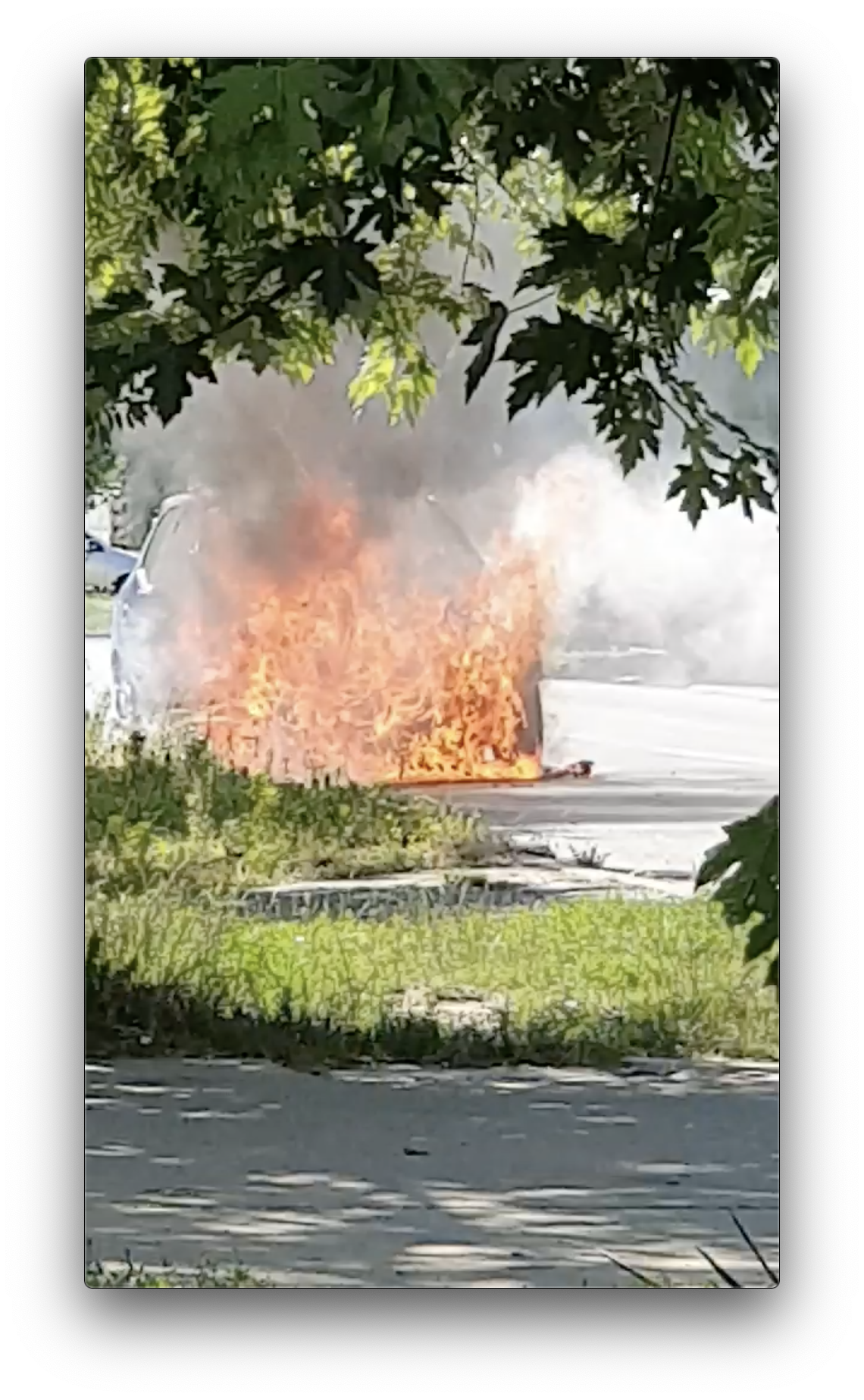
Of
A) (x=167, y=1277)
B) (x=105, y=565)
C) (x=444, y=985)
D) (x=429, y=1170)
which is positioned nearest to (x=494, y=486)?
(x=105, y=565)

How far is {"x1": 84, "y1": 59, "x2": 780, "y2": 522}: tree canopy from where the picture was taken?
198cm

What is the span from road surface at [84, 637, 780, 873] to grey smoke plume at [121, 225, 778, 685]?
0.04 meters

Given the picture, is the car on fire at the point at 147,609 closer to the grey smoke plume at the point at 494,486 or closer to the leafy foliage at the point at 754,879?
the grey smoke plume at the point at 494,486

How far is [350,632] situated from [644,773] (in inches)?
13.5

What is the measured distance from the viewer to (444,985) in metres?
2.07

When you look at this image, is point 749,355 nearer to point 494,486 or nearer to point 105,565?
point 494,486

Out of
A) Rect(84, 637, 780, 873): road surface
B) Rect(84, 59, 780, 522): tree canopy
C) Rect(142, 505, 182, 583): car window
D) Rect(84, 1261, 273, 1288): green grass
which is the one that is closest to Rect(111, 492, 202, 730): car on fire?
Rect(142, 505, 182, 583): car window

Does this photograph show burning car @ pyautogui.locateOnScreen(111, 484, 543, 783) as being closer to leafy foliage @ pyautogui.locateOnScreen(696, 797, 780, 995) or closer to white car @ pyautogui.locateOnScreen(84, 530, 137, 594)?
white car @ pyautogui.locateOnScreen(84, 530, 137, 594)

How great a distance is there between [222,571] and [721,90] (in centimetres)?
70

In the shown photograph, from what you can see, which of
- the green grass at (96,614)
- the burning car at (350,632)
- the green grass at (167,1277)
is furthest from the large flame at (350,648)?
the green grass at (167,1277)

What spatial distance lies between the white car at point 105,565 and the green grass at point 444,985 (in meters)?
0.33

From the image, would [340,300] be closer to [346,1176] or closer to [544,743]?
[544,743]
